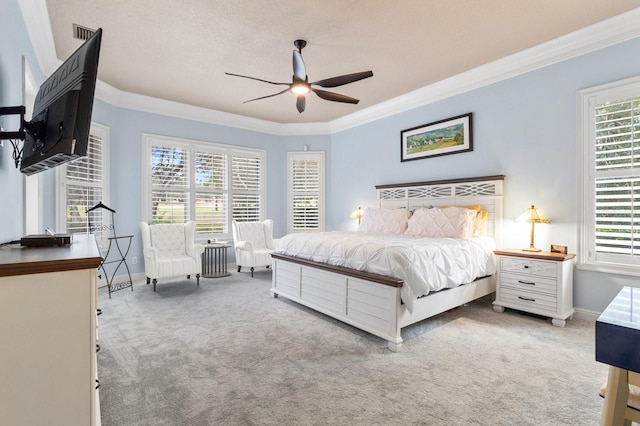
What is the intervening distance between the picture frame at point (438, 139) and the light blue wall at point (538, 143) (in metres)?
0.10

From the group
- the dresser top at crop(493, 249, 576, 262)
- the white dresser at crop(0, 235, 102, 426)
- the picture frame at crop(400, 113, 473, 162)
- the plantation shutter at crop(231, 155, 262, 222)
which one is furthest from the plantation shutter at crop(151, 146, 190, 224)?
the dresser top at crop(493, 249, 576, 262)

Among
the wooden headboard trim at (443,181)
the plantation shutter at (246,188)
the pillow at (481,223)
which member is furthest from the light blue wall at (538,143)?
the plantation shutter at (246,188)

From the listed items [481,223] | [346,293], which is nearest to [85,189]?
[346,293]

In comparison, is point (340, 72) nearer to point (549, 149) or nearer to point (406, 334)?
point (549, 149)

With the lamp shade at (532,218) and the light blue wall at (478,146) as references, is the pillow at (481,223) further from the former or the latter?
the lamp shade at (532,218)

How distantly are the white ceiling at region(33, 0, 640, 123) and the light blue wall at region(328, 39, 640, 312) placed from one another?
0.42 meters

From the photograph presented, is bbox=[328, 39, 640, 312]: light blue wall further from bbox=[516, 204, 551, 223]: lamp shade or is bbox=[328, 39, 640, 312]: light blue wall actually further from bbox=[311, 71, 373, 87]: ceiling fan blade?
bbox=[311, 71, 373, 87]: ceiling fan blade

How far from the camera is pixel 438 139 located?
15.9ft

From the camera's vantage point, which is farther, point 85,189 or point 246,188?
A: point 246,188

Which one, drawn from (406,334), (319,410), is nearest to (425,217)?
(406,334)

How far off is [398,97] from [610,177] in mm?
3121

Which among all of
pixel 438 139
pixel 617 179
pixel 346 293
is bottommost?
pixel 346 293

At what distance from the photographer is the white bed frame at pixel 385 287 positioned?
276cm

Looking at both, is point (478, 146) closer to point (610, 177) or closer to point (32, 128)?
point (610, 177)
